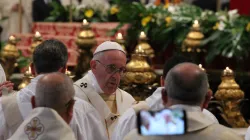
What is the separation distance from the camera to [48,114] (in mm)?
5152

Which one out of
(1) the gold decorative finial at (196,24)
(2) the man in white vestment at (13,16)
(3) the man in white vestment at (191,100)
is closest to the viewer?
(3) the man in white vestment at (191,100)

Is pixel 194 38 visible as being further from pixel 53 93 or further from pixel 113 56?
pixel 53 93

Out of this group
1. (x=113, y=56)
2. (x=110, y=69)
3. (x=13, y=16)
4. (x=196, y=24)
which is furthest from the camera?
(x=13, y=16)

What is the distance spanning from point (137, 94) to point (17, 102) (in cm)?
398

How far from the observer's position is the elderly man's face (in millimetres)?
7590

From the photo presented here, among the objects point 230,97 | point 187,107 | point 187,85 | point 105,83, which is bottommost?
point 230,97

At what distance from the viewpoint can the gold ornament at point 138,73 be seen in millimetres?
10641

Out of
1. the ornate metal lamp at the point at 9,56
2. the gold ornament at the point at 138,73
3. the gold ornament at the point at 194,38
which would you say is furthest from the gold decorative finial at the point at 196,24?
the ornate metal lamp at the point at 9,56

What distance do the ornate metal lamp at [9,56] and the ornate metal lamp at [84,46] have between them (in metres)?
0.95

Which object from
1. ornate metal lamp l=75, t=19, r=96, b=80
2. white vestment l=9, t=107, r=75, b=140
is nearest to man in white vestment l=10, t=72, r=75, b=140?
white vestment l=9, t=107, r=75, b=140

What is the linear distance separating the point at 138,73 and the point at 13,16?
7.21m

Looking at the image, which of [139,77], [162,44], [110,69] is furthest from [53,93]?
[162,44]

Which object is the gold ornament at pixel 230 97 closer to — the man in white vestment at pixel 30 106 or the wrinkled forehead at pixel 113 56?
the wrinkled forehead at pixel 113 56

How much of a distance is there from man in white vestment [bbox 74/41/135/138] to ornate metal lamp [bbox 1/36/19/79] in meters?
4.99
